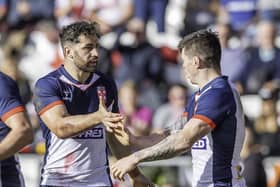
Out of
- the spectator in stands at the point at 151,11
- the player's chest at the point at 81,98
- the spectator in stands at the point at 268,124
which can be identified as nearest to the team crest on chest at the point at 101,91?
the player's chest at the point at 81,98

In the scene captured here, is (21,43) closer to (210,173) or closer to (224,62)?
(224,62)

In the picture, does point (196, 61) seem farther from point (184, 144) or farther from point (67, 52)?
point (67, 52)

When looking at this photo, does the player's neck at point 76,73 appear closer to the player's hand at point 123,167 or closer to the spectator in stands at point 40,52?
the player's hand at point 123,167

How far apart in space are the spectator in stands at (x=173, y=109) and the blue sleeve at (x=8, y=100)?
211 inches

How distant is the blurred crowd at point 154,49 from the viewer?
1356 centimetres

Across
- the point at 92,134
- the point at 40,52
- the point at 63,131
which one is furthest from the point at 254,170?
the point at 40,52

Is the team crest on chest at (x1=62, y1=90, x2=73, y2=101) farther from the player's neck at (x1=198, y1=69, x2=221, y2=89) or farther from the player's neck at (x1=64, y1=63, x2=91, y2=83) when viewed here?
the player's neck at (x1=198, y1=69, x2=221, y2=89)

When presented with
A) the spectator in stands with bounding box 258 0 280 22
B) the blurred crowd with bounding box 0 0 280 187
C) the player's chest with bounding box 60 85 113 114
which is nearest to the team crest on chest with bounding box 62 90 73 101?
the player's chest with bounding box 60 85 113 114

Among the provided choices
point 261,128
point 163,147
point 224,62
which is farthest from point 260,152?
point 163,147

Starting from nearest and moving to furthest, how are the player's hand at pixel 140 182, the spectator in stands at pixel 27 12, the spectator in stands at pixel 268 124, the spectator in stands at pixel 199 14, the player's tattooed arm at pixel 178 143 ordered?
the player's tattooed arm at pixel 178 143 < the player's hand at pixel 140 182 < the spectator in stands at pixel 268 124 < the spectator in stands at pixel 199 14 < the spectator in stands at pixel 27 12

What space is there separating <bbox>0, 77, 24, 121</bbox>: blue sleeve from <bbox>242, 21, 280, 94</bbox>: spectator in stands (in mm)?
6620

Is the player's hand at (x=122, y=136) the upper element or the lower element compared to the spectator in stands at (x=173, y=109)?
upper

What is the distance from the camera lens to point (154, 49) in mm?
15016

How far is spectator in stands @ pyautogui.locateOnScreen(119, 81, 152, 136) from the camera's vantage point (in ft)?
44.0
